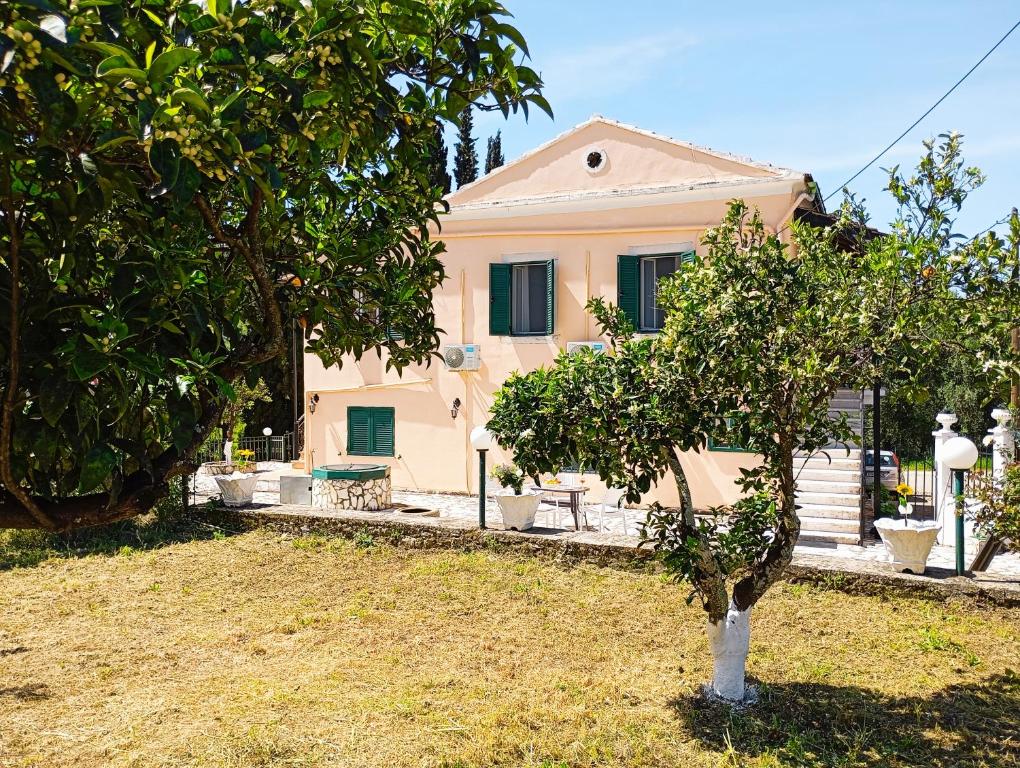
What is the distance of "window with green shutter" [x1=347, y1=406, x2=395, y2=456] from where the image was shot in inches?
675

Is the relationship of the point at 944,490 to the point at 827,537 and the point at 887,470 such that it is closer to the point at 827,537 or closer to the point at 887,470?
the point at 827,537

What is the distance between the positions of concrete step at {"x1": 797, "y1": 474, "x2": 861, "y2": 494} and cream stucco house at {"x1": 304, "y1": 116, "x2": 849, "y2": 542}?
1040mm

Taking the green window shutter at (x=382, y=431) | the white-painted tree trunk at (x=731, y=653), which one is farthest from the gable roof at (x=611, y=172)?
the white-painted tree trunk at (x=731, y=653)

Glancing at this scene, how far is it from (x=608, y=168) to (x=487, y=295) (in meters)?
3.39

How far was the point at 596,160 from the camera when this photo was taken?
50.5 feet

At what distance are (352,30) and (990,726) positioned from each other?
6.25m

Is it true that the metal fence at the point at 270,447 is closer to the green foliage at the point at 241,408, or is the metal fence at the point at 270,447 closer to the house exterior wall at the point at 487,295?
the green foliage at the point at 241,408

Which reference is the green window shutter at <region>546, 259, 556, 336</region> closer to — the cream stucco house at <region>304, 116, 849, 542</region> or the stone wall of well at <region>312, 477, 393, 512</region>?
the cream stucco house at <region>304, 116, 849, 542</region>

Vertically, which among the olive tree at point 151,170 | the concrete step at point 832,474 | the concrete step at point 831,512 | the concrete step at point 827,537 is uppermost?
the olive tree at point 151,170

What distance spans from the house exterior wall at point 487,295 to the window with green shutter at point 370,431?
15cm

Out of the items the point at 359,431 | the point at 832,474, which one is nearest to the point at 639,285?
the point at 832,474

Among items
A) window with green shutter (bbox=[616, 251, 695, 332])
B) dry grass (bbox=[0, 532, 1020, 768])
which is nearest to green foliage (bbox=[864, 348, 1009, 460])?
window with green shutter (bbox=[616, 251, 695, 332])

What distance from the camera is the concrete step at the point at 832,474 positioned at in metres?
13.2

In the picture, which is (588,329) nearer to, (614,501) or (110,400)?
(614,501)
